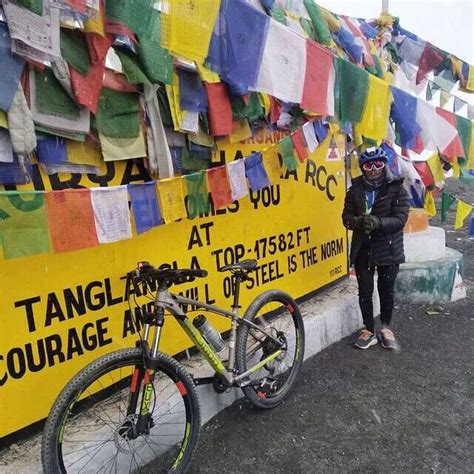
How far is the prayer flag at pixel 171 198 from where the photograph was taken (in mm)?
2956

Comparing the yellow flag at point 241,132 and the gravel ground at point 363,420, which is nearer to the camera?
the gravel ground at point 363,420

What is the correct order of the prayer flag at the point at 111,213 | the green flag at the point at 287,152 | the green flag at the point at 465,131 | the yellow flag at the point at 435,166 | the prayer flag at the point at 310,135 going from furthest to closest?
1. the yellow flag at the point at 435,166
2. the green flag at the point at 465,131
3. the prayer flag at the point at 310,135
4. the green flag at the point at 287,152
5. the prayer flag at the point at 111,213

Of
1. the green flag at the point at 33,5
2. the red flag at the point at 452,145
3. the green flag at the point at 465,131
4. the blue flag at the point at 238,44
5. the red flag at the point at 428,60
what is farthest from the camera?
the red flag at the point at 428,60

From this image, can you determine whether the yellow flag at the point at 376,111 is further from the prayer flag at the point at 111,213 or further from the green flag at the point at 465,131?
the prayer flag at the point at 111,213

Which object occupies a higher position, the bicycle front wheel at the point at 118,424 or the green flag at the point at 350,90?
the green flag at the point at 350,90

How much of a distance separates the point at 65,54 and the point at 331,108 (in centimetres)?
261

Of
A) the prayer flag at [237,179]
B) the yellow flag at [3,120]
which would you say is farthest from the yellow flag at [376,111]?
the yellow flag at [3,120]

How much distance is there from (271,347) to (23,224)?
2039 mm

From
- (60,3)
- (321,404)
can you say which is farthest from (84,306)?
(321,404)

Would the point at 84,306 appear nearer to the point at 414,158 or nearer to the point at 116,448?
the point at 116,448

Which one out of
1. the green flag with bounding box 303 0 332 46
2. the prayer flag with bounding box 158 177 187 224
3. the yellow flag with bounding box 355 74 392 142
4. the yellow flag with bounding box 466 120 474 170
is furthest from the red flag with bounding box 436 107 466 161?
the prayer flag with bounding box 158 177 187 224

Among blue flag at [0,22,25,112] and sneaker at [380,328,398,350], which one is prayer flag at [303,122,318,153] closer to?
sneaker at [380,328,398,350]

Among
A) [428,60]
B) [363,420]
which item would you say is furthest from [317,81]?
[428,60]

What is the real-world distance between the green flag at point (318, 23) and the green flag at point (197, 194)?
9.46ft
